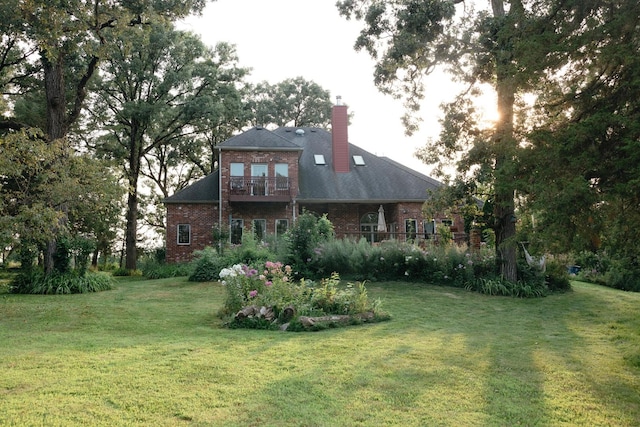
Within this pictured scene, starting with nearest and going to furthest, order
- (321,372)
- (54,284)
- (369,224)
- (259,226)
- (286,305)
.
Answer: (321,372), (286,305), (54,284), (259,226), (369,224)

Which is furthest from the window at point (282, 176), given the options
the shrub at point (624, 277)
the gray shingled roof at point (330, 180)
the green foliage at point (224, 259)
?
the shrub at point (624, 277)

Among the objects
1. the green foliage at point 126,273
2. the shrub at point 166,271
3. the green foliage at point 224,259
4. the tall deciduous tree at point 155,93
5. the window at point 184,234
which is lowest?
the green foliage at point 126,273

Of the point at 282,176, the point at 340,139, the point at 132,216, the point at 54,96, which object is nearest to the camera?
the point at 54,96

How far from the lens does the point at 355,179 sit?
26016mm

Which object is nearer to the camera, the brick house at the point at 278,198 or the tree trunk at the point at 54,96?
the tree trunk at the point at 54,96

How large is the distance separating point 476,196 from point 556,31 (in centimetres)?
881

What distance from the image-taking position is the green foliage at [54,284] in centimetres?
1355

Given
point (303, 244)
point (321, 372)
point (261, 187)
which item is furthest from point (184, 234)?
point (321, 372)

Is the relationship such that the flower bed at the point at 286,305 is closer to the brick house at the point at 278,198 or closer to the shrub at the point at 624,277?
the shrub at the point at 624,277

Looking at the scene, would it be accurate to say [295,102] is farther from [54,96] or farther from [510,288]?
[510,288]

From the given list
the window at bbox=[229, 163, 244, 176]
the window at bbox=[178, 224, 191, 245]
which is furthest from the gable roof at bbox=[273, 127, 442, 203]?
the window at bbox=[178, 224, 191, 245]

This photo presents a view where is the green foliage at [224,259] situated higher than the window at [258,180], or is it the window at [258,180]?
the window at [258,180]

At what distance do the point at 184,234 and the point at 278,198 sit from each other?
519 centimetres

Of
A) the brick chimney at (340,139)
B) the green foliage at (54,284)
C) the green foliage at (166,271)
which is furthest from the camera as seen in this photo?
the brick chimney at (340,139)
